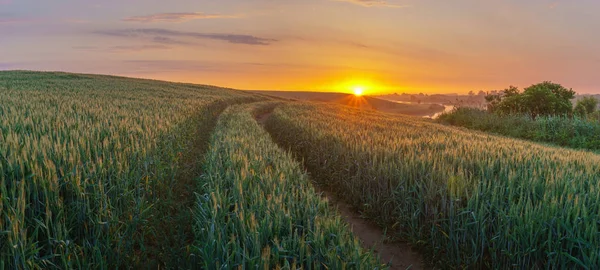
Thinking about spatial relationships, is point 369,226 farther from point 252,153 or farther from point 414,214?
point 252,153

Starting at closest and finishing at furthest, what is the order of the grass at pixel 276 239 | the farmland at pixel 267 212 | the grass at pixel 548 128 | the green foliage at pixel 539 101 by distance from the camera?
1. the grass at pixel 276 239
2. the farmland at pixel 267 212
3. the grass at pixel 548 128
4. the green foliage at pixel 539 101

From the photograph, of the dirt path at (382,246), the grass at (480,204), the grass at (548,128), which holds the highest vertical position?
the grass at (548,128)

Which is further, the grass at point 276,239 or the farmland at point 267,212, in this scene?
the farmland at point 267,212

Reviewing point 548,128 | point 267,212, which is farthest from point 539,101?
point 267,212

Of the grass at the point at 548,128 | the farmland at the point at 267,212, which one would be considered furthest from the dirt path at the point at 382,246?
the grass at the point at 548,128

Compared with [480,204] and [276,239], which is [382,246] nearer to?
[480,204]

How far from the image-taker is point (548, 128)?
18.9m

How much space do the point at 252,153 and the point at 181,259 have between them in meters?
2.42

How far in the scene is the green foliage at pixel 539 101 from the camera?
92.2 feet

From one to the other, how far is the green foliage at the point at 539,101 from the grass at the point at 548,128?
5.13 m

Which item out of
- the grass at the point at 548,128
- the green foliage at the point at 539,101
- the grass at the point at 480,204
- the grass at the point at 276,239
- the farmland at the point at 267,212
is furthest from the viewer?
the green foliage at the point at 539,101

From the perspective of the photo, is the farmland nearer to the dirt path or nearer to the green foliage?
the dirt path

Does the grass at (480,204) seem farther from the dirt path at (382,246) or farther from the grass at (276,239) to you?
Result: the grass at (276,239)

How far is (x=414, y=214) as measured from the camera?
207 inches
